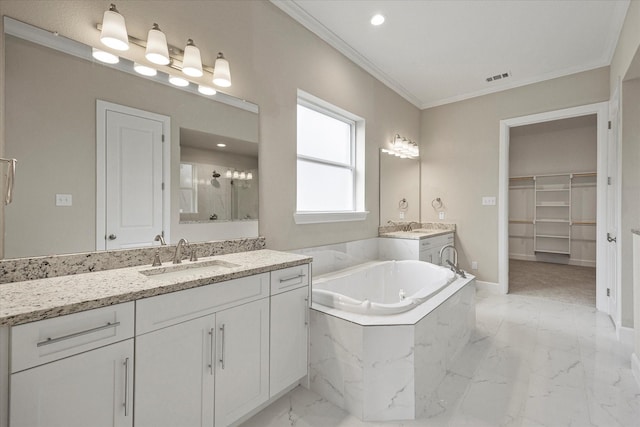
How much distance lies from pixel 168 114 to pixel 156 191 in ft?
1.55

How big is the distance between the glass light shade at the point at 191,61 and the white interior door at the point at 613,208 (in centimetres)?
358

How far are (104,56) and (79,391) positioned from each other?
1532 millimetres

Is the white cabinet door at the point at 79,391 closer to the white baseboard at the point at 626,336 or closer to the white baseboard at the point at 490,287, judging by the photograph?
the white baseboard at the point at 626,336

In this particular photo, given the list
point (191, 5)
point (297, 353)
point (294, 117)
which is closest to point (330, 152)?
point (294, 117)

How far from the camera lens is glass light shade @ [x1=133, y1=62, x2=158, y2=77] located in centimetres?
168

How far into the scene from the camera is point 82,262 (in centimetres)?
149

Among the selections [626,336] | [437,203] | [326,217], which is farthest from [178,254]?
[437,203]

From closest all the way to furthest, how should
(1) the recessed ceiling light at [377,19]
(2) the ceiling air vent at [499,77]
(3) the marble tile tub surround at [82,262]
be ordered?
1. (3) the marble tile tub surround at [82,262]
2. (1) the recessed ceiling light at [377,19]
3. (2) the ceiling air vent at [499,77]

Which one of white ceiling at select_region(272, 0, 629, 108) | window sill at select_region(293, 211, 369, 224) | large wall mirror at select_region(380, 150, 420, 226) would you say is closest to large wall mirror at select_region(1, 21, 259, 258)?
window sill at select_region(293, 211, 369, 224)

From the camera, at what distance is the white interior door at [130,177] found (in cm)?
156

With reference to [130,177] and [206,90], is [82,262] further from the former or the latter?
[206,90]

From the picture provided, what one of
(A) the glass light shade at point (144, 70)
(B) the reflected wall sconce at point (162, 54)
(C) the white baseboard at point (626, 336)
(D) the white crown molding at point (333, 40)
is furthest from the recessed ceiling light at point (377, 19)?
(C) the white baseboard at point (626, 336)

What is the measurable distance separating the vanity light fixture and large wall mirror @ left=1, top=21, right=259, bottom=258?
0.09 metres

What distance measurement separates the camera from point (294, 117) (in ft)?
8.58
